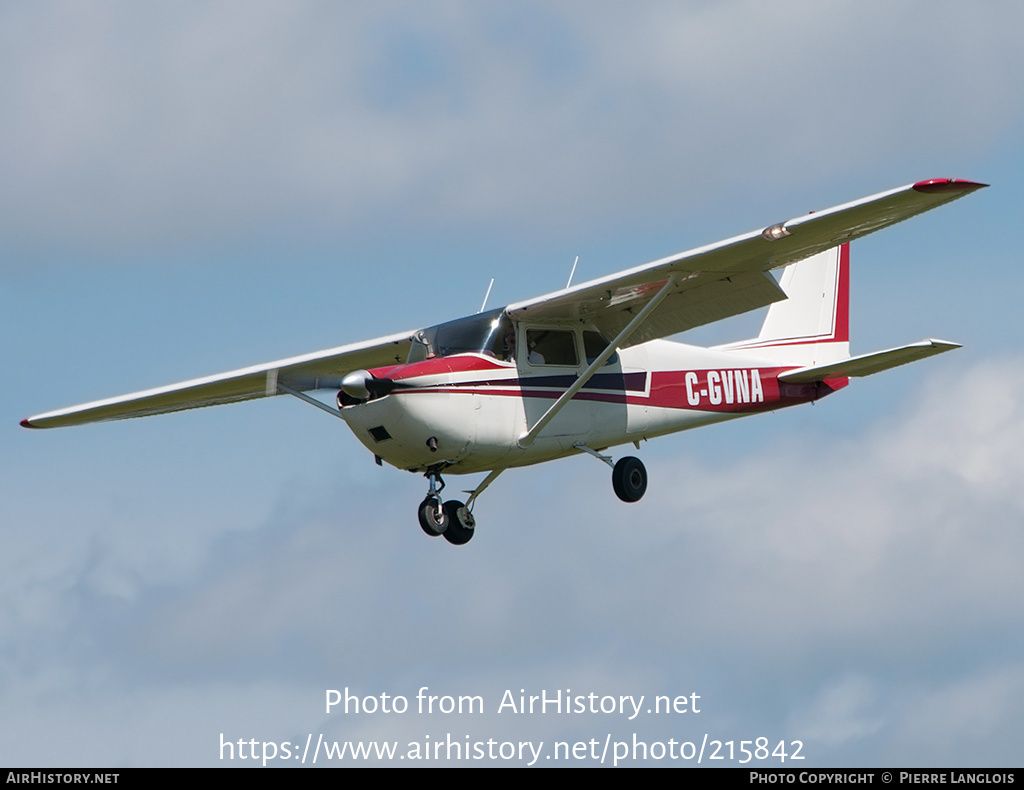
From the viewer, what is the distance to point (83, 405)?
2275cm

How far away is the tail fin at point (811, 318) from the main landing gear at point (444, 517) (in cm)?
498

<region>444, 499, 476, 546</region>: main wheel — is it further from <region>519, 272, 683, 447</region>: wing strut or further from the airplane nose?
the airplane nose

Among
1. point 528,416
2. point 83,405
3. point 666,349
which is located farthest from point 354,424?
point 83,405

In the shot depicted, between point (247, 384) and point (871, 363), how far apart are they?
8339mm

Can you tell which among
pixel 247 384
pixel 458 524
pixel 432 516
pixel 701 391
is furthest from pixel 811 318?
pixel 247 384

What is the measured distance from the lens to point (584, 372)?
19.5m

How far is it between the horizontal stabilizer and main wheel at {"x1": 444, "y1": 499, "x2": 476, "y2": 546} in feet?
17.3

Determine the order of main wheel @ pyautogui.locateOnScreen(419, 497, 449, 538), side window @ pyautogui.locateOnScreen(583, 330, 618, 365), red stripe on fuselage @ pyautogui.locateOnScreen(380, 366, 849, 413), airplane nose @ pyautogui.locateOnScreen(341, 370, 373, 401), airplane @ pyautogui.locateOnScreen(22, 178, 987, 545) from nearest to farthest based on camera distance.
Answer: airplane nose @ pyautogui.locateOnScreen(341, 370, 373, 401) < airplane @ pyautogui.locateOnScreen(22, 178, 987, 545) < main wheel @ pyautogui.locateOnScreen(419, 497, 449, 538) < red stripe on fuselage @ pyautogui.locateOnScreen(380, 366, 849, 413) < side window @ pyautogui.locateOnScreen(583, 330, 618, 365)

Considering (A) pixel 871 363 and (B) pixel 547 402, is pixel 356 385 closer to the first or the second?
(B) pixel 547 402

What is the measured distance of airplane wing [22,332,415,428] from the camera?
21141 mm

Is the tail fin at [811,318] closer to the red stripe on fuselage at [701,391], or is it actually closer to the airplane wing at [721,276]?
the red stripe on fuselage at [701,391]

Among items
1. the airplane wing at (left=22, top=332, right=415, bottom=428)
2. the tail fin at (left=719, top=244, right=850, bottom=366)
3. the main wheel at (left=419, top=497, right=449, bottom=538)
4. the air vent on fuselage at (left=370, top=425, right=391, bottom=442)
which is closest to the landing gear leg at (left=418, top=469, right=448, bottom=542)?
the main wheel at (left=419, top=497, right=449, bottom=538)

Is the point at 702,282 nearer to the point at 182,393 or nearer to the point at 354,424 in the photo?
the point at 354,424

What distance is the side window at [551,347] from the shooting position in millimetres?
19141
